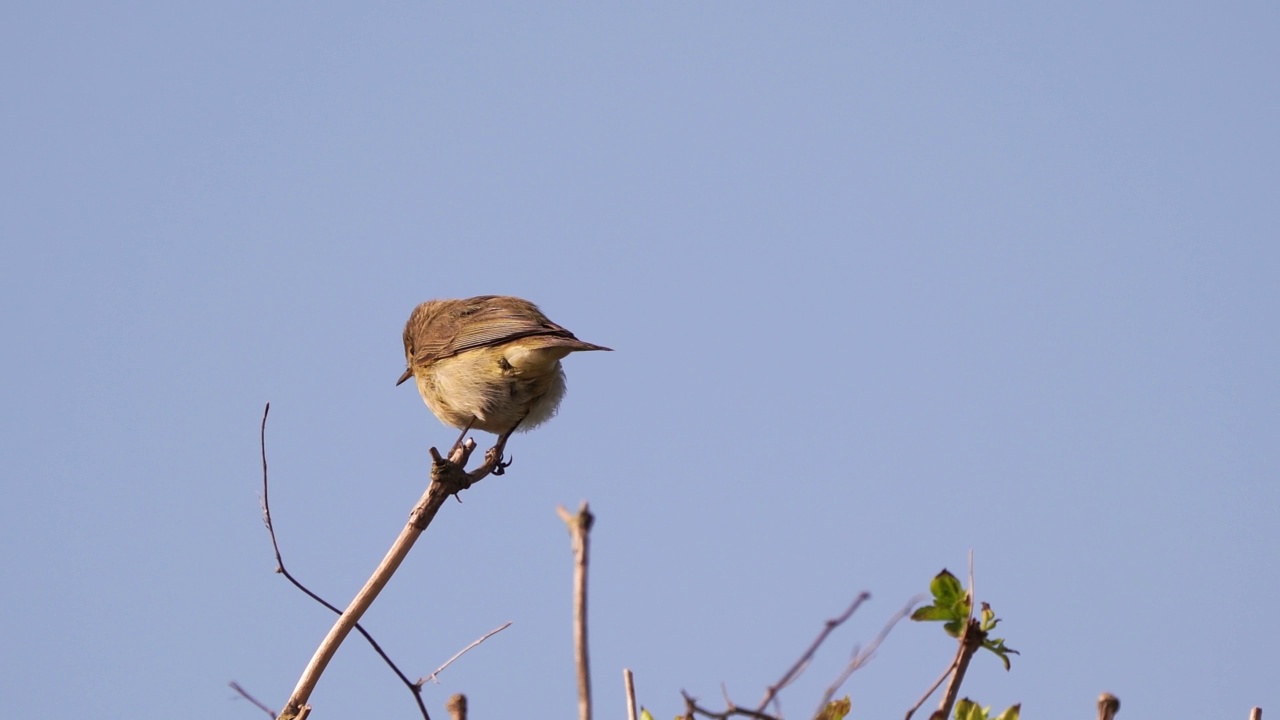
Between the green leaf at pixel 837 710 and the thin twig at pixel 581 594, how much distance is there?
1.14 meters

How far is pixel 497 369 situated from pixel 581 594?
21.5 feet

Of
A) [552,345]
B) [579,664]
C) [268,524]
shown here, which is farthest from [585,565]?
[552,345]

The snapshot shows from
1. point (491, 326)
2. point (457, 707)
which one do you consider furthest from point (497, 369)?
point (457, 707)

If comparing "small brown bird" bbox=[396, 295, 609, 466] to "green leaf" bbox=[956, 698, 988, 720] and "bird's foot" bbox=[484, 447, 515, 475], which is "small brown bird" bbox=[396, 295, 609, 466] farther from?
"green leaf" bbox=[956, 698, 988, 720]

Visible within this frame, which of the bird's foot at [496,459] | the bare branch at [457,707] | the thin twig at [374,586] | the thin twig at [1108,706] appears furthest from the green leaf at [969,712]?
the bird's foot at [496,459]

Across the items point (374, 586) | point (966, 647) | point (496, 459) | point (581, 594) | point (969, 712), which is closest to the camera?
point (581, 594)

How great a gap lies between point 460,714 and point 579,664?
1.30 ft

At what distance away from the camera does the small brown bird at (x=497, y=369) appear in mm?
8000

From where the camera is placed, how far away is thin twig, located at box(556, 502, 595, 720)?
1597 millimetres

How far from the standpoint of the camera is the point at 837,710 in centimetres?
270

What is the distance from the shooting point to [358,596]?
3645 millimetres

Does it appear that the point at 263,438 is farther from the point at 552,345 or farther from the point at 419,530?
the point at 552,345

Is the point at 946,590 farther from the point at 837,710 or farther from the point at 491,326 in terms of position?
the point at 491,326

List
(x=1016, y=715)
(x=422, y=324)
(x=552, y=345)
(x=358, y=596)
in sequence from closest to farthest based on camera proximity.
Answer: (x=1016, y=715)
(x=358, y=596)
(x=552, y=345)
(x=422, y=324)
